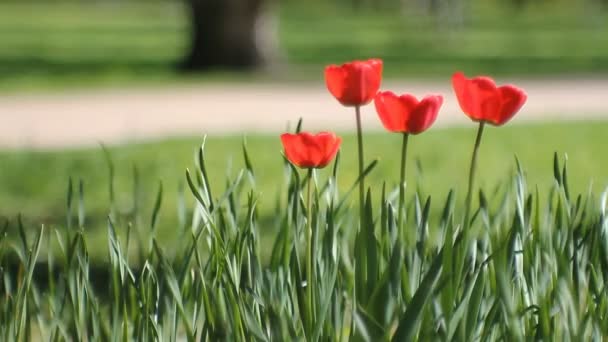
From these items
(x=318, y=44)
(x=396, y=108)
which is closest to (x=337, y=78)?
(x=396, y=108)

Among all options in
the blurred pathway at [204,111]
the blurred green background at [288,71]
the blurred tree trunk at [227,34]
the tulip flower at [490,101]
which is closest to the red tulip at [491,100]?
the tulip flower at [490,101]

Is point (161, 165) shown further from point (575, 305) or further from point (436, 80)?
point (436, 80)

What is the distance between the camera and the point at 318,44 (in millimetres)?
23844

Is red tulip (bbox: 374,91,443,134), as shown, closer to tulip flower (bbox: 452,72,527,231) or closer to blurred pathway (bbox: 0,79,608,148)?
tulip flower (bbox: 452,72,527,231)

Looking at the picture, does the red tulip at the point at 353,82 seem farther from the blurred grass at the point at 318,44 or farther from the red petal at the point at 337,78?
the blurred grass at the point at 318,44

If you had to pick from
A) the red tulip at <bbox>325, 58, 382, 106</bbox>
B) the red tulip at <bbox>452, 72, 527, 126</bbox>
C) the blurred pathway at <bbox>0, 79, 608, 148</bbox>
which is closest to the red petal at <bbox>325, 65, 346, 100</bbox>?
the red tulip at <bbox>325, 58, 382, 106</bbox>

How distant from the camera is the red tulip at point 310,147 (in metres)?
2.74

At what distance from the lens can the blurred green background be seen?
814 cm

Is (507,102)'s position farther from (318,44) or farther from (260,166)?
(318,44)

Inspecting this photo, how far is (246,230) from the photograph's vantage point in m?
2.94

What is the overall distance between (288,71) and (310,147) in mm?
13975

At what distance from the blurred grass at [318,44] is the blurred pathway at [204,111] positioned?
1.45m

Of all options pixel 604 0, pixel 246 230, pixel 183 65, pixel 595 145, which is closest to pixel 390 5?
pixel 604 0

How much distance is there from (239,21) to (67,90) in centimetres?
358
